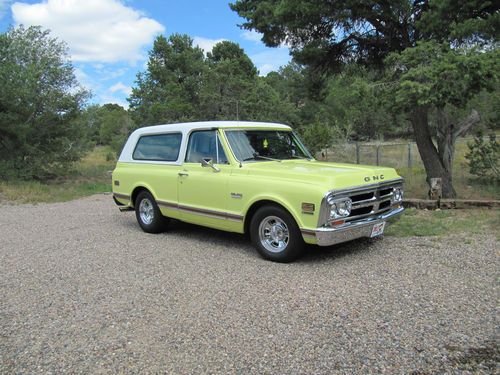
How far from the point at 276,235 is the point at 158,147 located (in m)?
3.07

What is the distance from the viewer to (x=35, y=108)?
15.1m

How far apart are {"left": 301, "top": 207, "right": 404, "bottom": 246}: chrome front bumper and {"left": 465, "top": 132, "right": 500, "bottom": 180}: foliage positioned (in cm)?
742

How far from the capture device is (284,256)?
5465 millimetres

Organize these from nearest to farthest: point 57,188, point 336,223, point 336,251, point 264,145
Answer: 1. point 336,223
2. point 336,251
3. point 264,145
4. point 57,188

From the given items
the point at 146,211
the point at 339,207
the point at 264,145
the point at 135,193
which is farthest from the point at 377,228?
the point at 135,193

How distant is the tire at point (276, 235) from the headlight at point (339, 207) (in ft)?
1.65

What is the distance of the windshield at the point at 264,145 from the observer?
6.40m

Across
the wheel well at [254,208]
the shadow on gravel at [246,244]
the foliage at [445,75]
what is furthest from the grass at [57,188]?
the foliage at [445,75]

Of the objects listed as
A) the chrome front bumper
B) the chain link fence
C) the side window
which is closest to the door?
the side window

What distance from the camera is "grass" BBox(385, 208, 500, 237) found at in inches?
268

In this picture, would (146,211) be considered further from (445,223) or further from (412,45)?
(412,45)

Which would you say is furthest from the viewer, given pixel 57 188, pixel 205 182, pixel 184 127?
pixel 57 188

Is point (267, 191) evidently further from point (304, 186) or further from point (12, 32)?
point (12, 32)

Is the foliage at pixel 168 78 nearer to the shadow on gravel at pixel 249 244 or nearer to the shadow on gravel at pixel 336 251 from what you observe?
the shadow on gravel at pixel 249 244
